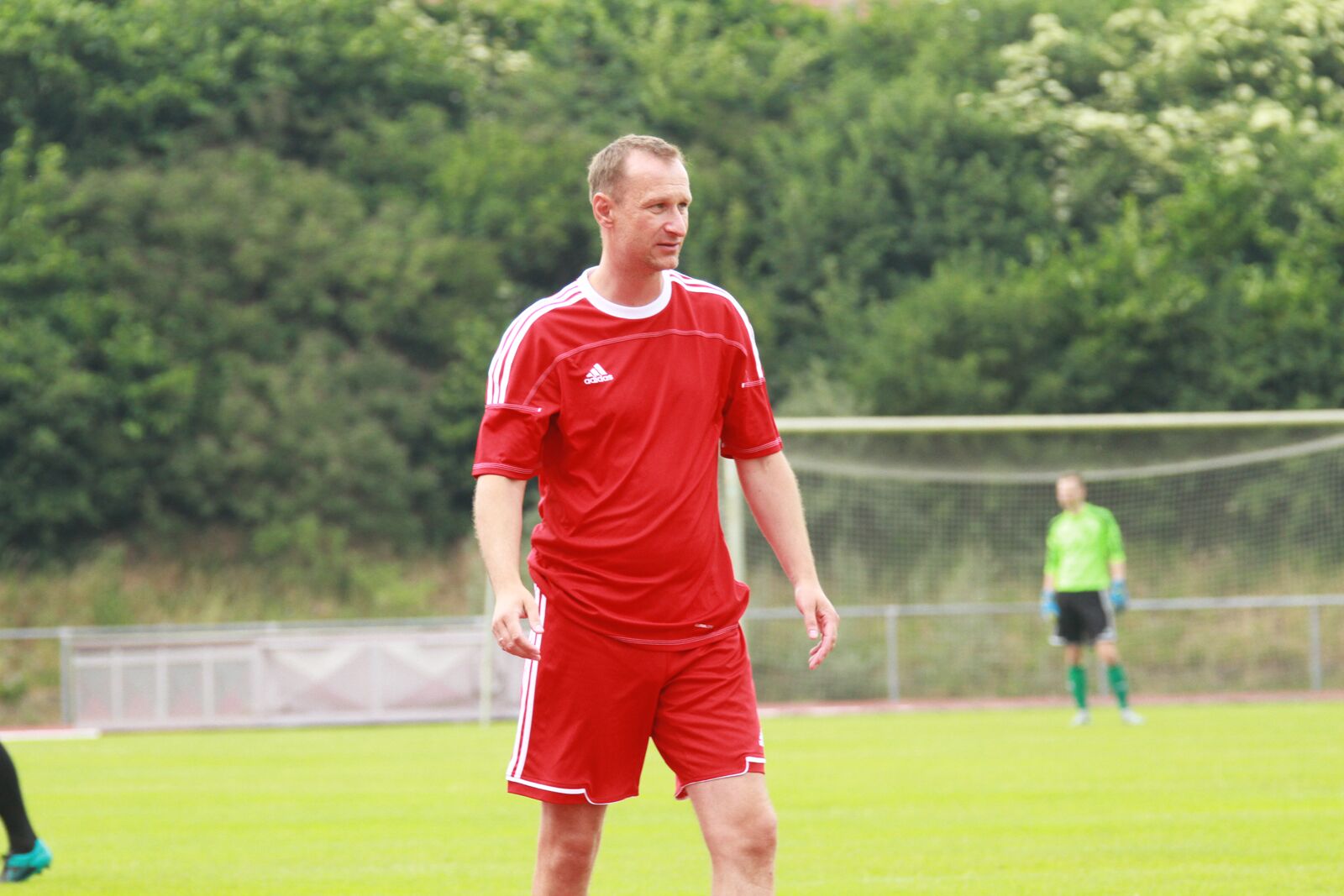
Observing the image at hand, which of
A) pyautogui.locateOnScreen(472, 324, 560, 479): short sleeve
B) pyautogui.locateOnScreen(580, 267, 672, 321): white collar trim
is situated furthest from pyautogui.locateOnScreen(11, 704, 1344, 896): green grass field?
pyautogui.locateOnScreen(580, 267, 672, 321): white collar trim

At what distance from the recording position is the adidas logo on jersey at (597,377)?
455cm

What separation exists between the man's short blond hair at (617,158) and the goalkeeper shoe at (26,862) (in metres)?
4.42

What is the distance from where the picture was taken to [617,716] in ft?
15.1

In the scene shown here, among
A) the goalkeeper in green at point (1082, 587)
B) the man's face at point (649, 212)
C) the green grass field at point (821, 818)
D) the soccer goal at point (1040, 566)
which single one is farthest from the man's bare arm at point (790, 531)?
the soccer goal at point (1040, 566)

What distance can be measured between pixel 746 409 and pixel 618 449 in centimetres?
43

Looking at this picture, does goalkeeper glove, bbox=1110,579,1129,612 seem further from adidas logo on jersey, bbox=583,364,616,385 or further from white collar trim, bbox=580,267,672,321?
adidas logo on jersey, bbox=583,364,616,385

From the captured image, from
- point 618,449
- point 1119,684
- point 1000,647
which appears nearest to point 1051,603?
point 1119,684

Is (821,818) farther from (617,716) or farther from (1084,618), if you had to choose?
(1084,618)

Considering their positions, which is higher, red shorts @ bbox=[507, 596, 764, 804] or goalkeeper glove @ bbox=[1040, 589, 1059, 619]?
red shorts @ bbox=[507, 596, 764, 804]

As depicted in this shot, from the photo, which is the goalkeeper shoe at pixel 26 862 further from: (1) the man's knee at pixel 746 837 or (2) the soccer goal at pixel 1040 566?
(2) the soccer goal at pixel 1040 566

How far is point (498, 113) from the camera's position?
37.3 metres

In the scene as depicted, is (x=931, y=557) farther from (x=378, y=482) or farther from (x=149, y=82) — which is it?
(x=149, y=82)

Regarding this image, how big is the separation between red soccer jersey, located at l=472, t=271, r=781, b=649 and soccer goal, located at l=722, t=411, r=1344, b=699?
16163 mm

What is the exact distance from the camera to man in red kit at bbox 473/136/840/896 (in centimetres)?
452
